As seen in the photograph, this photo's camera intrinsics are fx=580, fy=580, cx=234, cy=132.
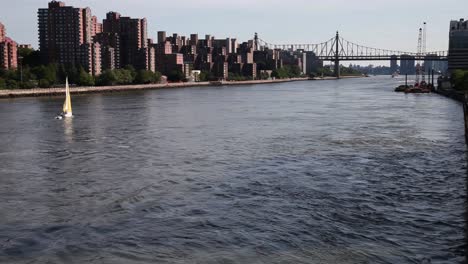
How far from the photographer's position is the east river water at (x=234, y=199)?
11234 millimetres

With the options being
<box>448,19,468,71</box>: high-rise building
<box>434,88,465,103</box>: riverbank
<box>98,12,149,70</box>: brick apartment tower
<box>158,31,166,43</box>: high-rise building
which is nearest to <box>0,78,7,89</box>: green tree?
<box>98,12,149,70</box>: brick apartment tower

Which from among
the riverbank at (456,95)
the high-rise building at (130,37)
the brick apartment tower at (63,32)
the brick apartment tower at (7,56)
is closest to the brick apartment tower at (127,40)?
the high-rise building at (130,37)

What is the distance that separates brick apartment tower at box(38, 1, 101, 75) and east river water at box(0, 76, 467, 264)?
95.2 m

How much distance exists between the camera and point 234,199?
49.4 ft

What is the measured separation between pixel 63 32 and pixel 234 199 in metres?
118

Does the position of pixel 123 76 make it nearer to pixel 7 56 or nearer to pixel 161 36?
pixel 7 56

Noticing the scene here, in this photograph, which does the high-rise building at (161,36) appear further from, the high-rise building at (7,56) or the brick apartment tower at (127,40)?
the high-rise building at (7,56)

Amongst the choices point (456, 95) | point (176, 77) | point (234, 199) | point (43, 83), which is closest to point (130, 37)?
point (176, 77)

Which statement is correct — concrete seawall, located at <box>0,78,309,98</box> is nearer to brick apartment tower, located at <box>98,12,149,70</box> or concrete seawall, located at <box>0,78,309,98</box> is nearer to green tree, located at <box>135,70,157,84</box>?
green tree, located at <box>135,70,157,84</box>

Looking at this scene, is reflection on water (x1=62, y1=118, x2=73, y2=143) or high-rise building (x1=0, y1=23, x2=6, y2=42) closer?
reflection on water (x1=62, y1=118, x2=73, y2=143)

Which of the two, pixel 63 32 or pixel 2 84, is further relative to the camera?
pixel 63 32

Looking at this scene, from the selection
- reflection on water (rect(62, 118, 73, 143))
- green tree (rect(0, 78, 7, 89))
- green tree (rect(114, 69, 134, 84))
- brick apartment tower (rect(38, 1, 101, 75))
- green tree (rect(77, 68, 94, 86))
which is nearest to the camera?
reflection on water (rect(62, 118, 73, 143))

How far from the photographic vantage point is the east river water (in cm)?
1123

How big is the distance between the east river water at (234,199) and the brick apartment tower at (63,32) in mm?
95183
